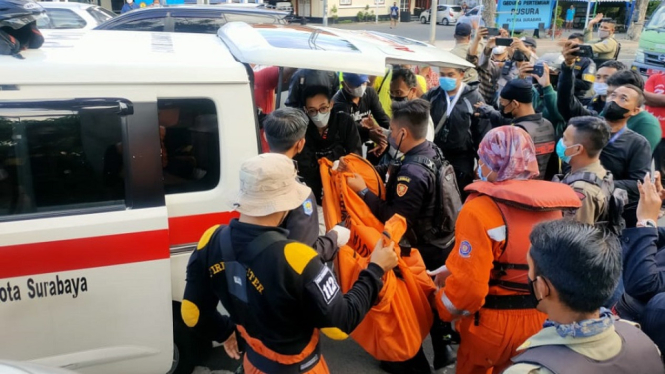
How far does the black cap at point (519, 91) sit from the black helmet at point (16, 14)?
3.25 meters

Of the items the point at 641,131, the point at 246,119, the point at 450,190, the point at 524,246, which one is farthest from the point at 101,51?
the point at 641,131

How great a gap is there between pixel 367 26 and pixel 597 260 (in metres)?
36.1

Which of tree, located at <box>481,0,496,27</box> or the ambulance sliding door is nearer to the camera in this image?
the ambulance sliding door

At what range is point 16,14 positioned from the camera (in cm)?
243

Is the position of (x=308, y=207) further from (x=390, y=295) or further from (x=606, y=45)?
(x=606, y=45)

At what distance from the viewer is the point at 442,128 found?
4652 mm

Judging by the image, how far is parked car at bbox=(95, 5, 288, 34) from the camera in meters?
8.41

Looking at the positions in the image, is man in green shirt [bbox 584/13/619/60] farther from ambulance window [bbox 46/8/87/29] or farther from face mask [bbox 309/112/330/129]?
ambulance window [bbox 46/8/87/29]

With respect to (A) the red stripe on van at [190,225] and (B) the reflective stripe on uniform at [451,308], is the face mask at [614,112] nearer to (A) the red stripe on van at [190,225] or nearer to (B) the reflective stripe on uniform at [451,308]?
(B) the reflective stripe on uniform at [451,308]

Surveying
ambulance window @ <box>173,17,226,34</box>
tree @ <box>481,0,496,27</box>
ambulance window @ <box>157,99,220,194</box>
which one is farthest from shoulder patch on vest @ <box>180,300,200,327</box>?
tree @ <box>481,0,496,27</box>

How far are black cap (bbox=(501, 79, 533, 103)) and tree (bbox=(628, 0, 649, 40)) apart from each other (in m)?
26.2

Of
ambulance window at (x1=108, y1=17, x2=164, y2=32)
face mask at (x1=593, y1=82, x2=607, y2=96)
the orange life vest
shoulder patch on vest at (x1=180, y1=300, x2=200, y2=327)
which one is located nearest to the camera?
shoulder patch on vest at (x1=180, y1=300, x2=200, y2=327)

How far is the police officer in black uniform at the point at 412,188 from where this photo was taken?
2969mm

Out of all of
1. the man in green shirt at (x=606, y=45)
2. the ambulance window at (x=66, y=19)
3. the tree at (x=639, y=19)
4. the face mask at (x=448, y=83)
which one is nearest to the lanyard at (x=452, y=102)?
the face mask at (x=448, y=83)
